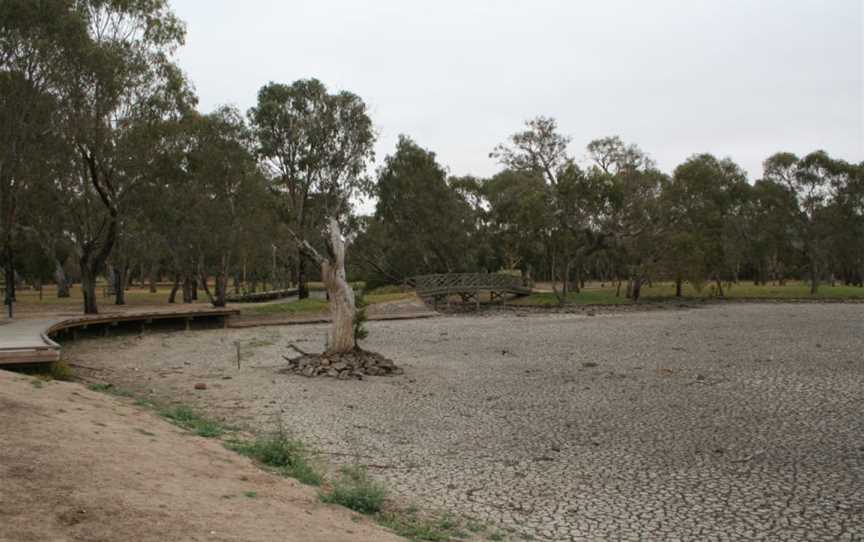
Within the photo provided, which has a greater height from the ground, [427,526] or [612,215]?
[612,215]

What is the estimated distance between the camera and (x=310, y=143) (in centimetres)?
4809

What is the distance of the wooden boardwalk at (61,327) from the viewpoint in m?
13.7

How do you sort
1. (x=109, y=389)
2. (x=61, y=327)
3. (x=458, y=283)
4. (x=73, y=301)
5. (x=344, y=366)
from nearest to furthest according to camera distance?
(x=109, y=389), (x=344, y=366), (x=61, y=327), (x=73, y=301), (x=458, y=283)

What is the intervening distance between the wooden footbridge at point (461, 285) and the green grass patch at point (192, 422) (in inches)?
1524

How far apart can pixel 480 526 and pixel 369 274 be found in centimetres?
6147

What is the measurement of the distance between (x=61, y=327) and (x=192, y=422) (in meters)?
15.0

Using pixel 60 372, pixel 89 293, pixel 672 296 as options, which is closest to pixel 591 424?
pixel 60 372

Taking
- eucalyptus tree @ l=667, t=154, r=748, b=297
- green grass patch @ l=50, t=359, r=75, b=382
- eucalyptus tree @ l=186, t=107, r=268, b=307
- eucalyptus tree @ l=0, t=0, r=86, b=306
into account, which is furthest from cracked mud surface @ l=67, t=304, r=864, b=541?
eucalyptus tree @ l=667, t=154, r=748, b=297

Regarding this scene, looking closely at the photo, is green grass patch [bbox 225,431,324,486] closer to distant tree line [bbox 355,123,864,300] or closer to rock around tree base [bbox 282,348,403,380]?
rock around tree base [bbox 282,348,403,380]

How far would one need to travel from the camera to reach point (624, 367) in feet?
61.4

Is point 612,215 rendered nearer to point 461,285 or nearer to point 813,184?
point 461,285

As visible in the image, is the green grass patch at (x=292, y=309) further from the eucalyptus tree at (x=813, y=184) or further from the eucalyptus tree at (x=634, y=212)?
the eucalyptus tree at (x=813, y=184)

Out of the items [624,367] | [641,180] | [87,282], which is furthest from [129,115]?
[641,180]

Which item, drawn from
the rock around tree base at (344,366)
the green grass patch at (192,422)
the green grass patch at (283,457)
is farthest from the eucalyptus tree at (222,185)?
the green grass patch at (283,457)
